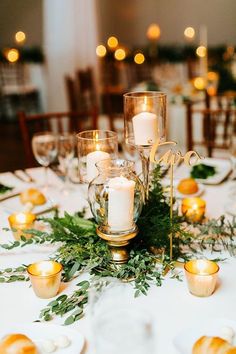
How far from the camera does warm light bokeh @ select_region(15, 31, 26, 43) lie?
8789 millimetres

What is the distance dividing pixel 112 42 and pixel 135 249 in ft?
24.7

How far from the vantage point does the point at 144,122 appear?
133 cm

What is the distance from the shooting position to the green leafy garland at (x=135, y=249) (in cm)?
113

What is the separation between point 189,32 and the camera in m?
8.17

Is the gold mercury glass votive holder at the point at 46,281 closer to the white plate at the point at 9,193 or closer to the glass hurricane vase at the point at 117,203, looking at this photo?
the glass hurricane vase at the point at 117,203

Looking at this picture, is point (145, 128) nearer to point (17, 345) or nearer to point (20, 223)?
point (20, 223)

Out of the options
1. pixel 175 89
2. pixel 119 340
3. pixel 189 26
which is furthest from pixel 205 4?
pixel 119 340

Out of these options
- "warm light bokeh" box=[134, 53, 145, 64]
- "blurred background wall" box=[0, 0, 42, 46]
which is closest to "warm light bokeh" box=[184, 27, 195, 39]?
"warm light bokeh" box=[134, 53, 145, 64]

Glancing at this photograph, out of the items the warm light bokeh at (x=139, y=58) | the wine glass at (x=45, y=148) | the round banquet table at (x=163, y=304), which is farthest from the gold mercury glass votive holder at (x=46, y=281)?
the warm light bokeh at (x=139, y=58)

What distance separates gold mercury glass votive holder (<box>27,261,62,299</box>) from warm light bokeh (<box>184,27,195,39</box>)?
25.0ft

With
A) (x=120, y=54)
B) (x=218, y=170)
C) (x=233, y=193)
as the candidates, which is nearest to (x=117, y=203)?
(x=233, y=193)

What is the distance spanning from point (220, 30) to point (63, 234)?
24.9 ft

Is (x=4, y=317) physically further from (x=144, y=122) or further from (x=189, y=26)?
(x=189, y=26)

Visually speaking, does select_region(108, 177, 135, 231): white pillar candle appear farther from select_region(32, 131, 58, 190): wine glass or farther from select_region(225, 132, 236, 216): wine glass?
select_region(32, 131, 58, 190): wine glass
